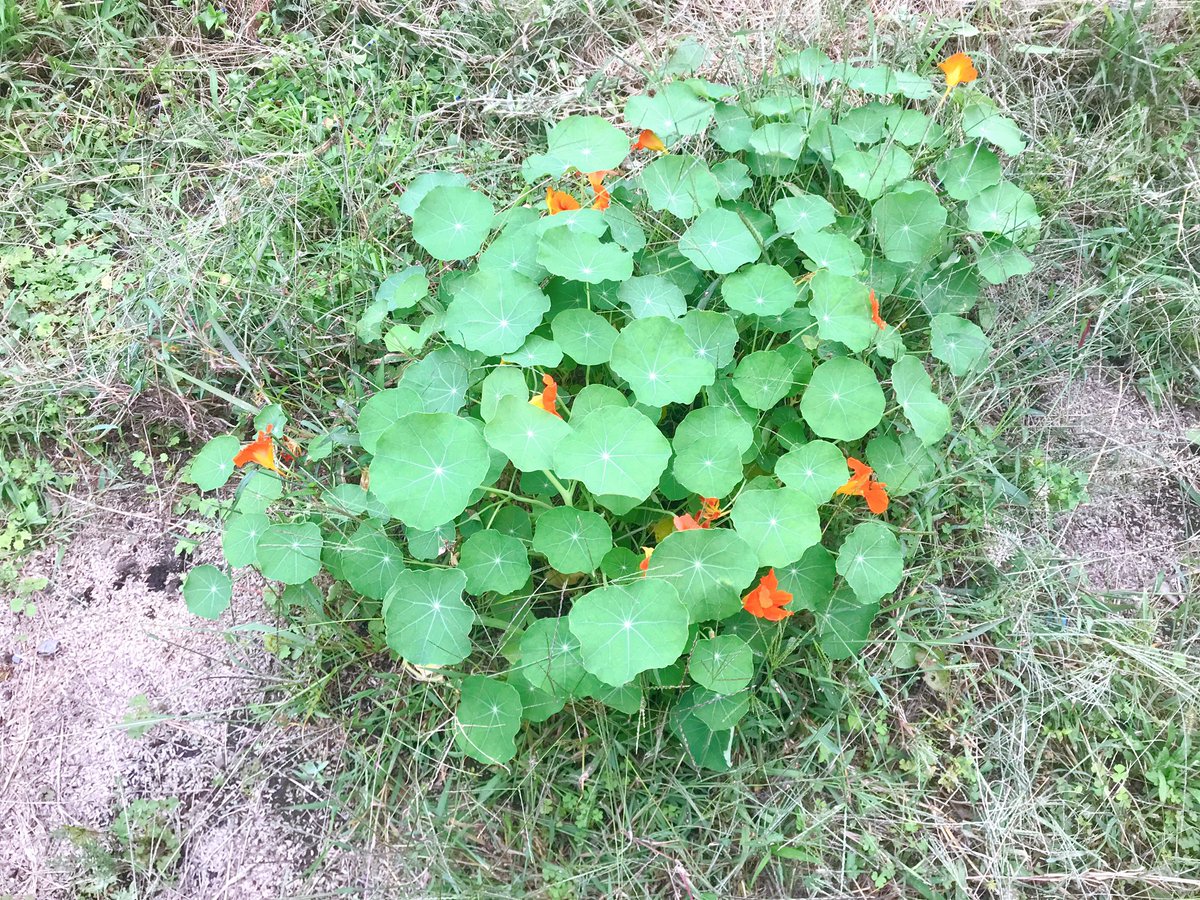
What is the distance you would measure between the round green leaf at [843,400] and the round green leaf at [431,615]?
3.59 feet

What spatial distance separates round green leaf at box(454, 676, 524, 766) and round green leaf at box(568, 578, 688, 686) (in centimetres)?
34

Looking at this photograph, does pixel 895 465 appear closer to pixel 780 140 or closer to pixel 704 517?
pixel 704 517

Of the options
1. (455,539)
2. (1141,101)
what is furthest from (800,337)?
(1141,101)

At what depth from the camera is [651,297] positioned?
2398 mm

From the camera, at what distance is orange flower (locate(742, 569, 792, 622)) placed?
2.03m

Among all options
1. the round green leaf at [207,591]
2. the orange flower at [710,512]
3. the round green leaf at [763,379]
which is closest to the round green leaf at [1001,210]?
the round green leaf at [763,379]

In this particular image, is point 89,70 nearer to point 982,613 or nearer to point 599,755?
point 599,755

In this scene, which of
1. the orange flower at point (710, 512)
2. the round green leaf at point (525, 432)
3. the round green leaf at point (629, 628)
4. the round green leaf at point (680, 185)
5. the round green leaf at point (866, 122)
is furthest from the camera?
the round green leaf at point (866, 122)

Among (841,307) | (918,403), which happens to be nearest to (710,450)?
(841,307)

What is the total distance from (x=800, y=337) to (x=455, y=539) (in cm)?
122

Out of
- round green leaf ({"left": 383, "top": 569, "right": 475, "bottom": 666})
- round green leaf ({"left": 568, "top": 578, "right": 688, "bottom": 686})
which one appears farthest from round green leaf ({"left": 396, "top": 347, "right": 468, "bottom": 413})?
round green leaf ({"left": 568, "top": 578, "right": 688, "bottom": 686})

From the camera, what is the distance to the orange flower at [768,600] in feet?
6.66

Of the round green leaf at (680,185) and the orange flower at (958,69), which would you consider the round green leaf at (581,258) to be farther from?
the orange flower at (958,69)

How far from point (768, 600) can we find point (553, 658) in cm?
59
